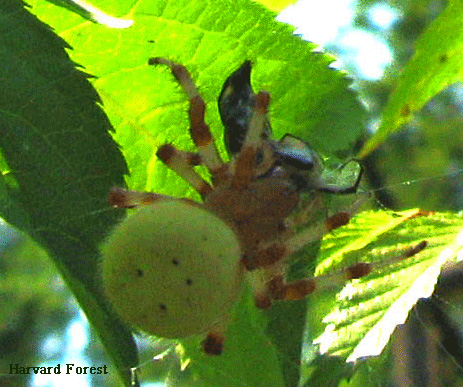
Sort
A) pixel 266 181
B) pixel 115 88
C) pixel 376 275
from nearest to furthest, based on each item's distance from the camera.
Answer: pixel 115 88, pixel 376 275, pixel 266 181

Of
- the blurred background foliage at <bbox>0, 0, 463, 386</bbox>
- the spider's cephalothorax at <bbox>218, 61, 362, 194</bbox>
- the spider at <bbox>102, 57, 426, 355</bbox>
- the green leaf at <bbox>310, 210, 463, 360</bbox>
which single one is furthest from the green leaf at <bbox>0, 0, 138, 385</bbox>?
the blurred background foliage at <bbox>0, 0, 463, 386</bbox>

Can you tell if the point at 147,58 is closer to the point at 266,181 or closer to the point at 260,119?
the point at 260,119

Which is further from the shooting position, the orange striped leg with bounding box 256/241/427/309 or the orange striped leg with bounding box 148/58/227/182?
the orange striped leg with bounding box 256/241/427/309

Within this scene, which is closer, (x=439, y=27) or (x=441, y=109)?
(x=439, y=27)

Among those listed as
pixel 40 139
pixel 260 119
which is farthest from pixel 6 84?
pixel 260 119

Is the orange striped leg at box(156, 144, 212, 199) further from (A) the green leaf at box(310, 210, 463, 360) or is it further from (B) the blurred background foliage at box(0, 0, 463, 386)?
(B) the blurred background foliage at box(0, 0, 463, 386)

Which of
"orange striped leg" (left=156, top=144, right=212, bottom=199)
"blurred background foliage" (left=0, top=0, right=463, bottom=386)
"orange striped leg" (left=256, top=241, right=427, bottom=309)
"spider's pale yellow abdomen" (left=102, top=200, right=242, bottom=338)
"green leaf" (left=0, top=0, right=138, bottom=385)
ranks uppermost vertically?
"green leaf" (left=0, top=0, right=138, bottom=385)
